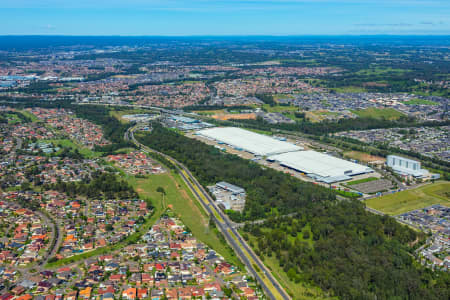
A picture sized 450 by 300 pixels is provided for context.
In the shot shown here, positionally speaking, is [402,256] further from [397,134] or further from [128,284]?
[397,134]

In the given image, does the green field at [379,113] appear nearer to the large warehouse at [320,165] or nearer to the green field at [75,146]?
the large warehouse at [320,165]

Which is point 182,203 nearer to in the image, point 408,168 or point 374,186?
point 374,186

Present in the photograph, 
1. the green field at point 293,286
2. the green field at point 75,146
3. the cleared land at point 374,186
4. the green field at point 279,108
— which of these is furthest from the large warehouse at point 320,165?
the green field at point 279,108

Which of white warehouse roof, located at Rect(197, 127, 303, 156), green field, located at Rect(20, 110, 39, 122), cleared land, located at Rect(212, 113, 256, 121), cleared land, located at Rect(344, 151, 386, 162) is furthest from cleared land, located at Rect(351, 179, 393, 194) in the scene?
green field, located at Rect(20, 110, 39, 122)

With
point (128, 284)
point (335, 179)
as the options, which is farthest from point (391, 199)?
point (128, 284)

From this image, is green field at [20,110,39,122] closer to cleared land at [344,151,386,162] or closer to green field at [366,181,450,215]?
cleared land at [344,151,386,162]

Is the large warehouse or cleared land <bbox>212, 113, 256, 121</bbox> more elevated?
the large warehouse

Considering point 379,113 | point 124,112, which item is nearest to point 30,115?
point 124,112
